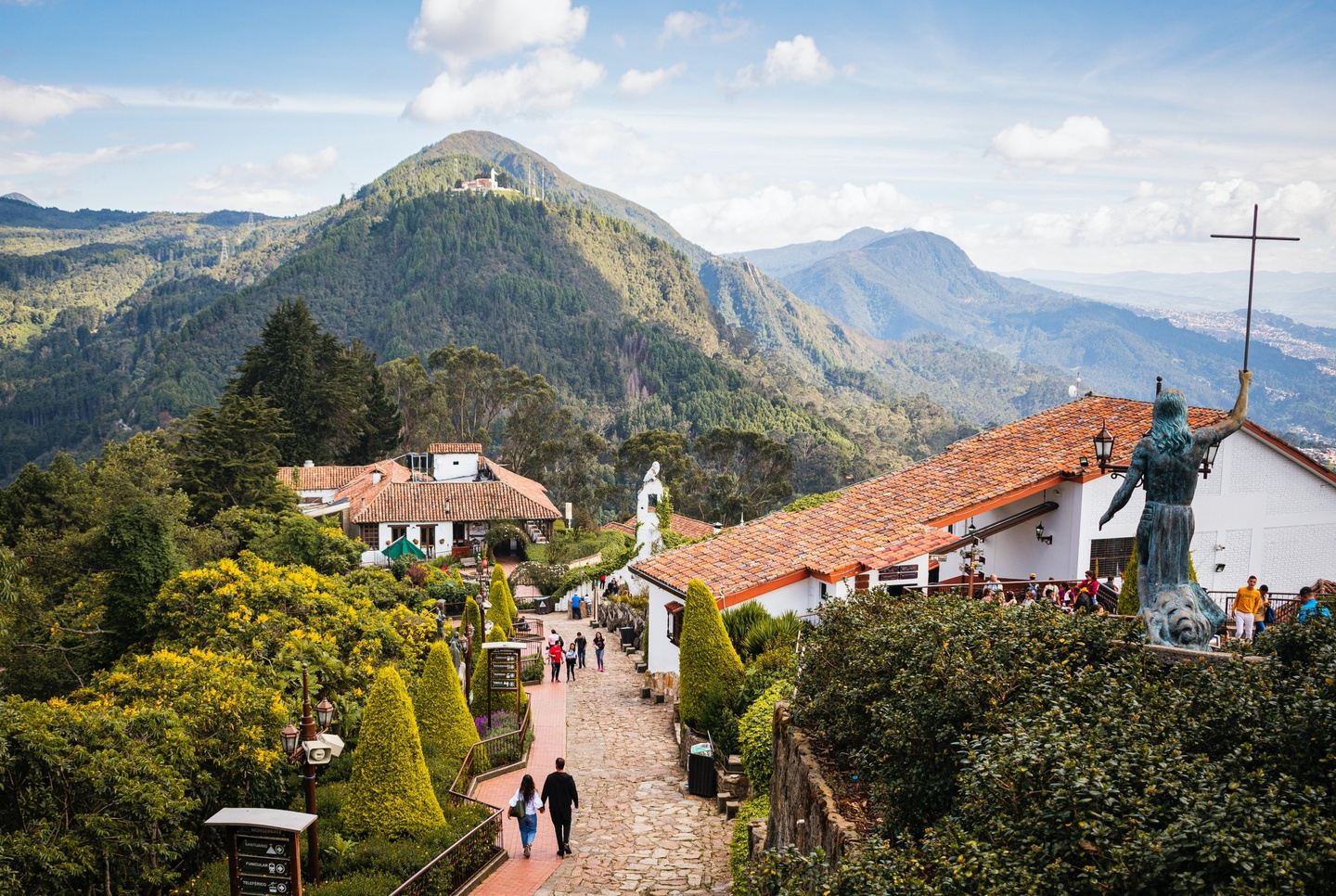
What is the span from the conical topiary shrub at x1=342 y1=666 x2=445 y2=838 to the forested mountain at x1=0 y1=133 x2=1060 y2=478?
67.4 m

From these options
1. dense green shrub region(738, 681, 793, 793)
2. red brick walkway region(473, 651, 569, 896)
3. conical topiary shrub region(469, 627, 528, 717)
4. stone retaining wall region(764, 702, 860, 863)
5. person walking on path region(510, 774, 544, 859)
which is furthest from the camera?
conical topiary shrub region(469, 627, 528, 717)

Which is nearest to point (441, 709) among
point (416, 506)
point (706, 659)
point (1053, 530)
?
point (706, 659)

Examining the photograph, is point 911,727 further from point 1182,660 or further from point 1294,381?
point 1294,381

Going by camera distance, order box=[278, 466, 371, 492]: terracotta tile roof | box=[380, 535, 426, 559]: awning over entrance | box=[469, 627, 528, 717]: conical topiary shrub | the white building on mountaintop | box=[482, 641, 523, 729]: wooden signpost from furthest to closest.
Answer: box=[278, 466, 371, 492]: terracotta tile roof, the white building on mountaintop, box=[380, 535, 426, 559]: awning over entrance, box=[469, 627, 528, 717]: conical topiary shrub, box=[482, 641, 523, 729]: wooden signpost

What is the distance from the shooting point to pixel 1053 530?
15.4m

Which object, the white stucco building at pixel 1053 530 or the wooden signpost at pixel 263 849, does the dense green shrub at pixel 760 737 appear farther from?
the wooden signpost at pixel 263 849

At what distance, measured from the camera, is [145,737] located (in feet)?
34.0

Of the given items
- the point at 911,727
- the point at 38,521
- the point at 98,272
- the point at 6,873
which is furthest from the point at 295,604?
the point at 98,272

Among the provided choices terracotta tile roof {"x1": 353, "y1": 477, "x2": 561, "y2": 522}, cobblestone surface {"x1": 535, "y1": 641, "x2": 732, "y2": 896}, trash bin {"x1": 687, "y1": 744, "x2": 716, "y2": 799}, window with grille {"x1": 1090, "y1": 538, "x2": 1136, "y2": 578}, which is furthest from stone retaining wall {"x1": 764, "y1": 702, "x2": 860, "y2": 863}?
terracotta tile roof {"x1": 353, "y1": 477, "x2": 561, "y2": 522}

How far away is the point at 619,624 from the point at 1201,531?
16250mm

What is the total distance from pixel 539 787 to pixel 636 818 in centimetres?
244

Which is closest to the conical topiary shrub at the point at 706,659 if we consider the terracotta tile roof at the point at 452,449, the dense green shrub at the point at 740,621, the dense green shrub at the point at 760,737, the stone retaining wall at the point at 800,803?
the dense green shrub at the point at 740,621

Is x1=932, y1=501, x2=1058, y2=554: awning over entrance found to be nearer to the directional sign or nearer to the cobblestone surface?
the cobblestone surface

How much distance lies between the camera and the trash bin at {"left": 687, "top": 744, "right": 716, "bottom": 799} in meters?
13.0
